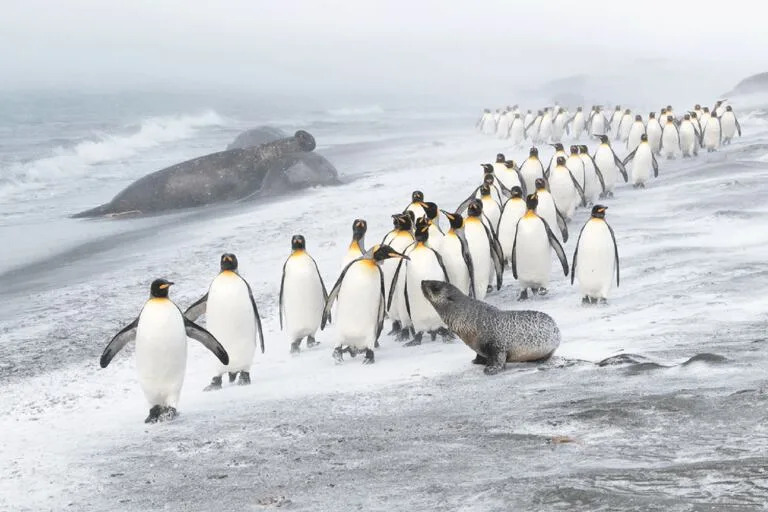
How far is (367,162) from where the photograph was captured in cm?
2964

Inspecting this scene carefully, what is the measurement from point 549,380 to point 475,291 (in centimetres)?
304

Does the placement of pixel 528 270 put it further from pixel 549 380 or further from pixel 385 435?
pixel 385 435

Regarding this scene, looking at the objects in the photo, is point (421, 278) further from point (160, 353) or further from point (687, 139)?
point (687, 139)

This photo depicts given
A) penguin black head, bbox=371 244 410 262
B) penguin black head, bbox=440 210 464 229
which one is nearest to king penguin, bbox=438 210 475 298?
penguin black head, bbox=440 210 464 229

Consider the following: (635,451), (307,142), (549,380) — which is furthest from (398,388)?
(307,142)

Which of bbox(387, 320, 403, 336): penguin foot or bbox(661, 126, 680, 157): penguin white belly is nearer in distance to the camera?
bbox(387, 320, 403, 336): penguin foot

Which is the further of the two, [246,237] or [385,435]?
[246,237]

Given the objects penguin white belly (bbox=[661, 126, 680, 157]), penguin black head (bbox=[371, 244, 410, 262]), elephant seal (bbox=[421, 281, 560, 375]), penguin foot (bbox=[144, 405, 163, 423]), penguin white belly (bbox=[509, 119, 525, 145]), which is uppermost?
penguin white belly (bbox=[509, 119, 525, 145])

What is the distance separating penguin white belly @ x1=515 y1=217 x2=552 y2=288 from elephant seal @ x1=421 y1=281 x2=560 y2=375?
9.29ft

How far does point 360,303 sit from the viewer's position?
8.27 meters

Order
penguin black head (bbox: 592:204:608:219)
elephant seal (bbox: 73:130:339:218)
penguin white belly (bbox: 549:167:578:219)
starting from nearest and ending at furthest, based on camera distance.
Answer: penguin black head (bbox: 592:204:608:219) < penguin white belly (bbox: 549:167:578:219) < elephant seal (bbox: 73:130:339:218)

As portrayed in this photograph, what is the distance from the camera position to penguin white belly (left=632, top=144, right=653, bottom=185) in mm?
18125

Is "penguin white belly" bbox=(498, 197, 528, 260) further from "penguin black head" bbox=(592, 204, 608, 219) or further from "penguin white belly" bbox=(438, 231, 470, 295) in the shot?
"penguin white belly" bbox=(438, 231, 470, 295)

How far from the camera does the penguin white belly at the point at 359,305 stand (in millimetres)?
8281
